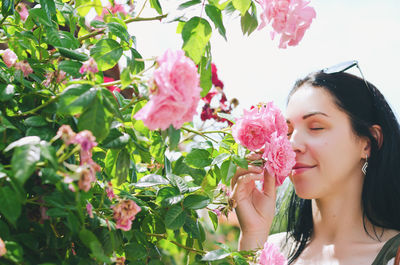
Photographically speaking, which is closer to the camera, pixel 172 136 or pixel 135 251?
pixel 172 136

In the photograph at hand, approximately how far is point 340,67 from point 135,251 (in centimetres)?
144

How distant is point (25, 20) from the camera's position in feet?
4.18

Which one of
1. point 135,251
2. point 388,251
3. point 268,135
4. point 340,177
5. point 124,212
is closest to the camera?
point 124,212

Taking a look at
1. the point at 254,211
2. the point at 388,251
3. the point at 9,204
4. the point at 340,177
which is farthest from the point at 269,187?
the point at 9,204

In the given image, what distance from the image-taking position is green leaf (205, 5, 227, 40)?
39.0 inches

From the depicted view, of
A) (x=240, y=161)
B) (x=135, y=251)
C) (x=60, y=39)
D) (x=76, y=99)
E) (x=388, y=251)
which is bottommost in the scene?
(x=388, y=251)

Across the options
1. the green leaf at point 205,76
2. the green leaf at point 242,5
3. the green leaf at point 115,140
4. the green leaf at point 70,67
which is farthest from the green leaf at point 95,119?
the green leaf at point 242,5

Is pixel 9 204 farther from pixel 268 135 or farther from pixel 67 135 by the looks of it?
pixel 268 135

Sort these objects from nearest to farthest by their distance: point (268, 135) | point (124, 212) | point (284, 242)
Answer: point (124, 212) → point (268, 135) → point (284, 242)

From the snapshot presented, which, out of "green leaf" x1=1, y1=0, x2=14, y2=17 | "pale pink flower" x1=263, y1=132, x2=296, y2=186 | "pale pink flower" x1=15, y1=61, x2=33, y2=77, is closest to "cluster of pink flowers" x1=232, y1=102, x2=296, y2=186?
"pale pink flower" x1=263, y1=132, x2=296, y2=186

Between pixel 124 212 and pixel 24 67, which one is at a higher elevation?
pixel 24 67

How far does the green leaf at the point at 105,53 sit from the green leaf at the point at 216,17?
236 millimetres

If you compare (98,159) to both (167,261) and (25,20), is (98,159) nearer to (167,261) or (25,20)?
(167,261)

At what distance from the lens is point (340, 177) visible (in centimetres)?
189
